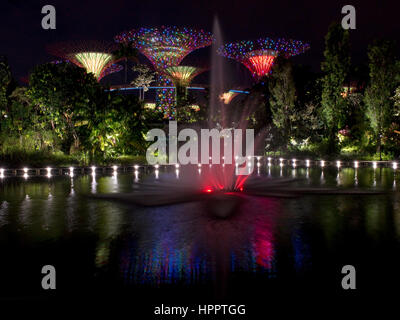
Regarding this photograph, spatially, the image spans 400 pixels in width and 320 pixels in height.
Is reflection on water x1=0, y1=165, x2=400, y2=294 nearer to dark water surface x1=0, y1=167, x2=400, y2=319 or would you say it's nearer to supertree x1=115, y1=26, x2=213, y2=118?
dark water surface x1=0, y1=167, x2=400, y2=319

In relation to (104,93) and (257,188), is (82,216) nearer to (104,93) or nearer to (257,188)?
(257,188)

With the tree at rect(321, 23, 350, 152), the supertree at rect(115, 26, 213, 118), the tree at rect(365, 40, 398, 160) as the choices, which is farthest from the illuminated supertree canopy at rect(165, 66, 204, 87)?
the tree at rect(365, 40, 398, 160)

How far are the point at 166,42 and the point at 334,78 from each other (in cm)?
2121


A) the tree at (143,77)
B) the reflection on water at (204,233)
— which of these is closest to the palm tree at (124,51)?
the tree at (143,77)

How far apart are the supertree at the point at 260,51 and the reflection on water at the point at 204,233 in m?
38.5

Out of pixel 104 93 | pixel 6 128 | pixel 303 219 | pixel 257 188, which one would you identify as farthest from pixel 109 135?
pixel 303 219

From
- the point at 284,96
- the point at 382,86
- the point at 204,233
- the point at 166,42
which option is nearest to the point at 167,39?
the point at 166,42

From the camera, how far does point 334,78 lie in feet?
129

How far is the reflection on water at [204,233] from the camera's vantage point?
648 centimetres

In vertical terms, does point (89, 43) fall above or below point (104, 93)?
above

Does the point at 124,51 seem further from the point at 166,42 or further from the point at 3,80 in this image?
the point at 3,80

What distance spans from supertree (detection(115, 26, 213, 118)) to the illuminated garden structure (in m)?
1.15
